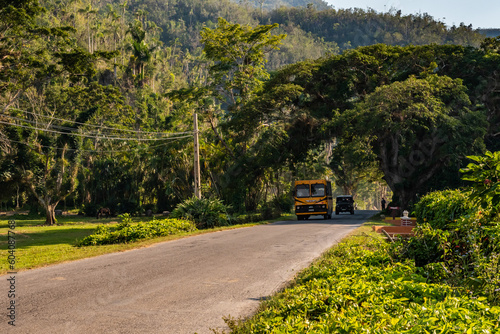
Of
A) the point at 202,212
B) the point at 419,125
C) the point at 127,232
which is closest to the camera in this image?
the point at 127,232

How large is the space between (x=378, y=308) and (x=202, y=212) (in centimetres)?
2260

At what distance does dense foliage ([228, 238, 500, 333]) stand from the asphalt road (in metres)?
1.18

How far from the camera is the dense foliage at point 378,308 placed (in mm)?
3975

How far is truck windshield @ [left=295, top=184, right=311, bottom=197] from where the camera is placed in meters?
36.3

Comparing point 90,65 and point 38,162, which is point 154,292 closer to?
point 90,65

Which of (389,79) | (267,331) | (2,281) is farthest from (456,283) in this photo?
(389,79)

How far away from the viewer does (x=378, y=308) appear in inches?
194

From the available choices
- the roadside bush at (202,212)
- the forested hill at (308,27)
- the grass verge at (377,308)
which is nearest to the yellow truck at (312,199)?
the roadside bush at (202,212)

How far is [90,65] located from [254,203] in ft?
63.6

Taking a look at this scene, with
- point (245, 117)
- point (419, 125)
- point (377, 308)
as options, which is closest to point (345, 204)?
point (245, 117)

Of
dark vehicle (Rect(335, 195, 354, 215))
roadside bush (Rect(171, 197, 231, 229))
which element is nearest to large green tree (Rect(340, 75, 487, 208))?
roadside bush (Rect(171, 197, 231, 229))

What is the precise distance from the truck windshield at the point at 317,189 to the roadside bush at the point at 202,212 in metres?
10.2

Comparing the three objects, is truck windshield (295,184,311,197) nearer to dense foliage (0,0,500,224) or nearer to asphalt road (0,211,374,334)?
dense foliage (0,0,500,224)

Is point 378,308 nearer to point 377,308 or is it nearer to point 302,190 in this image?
point 377,308
